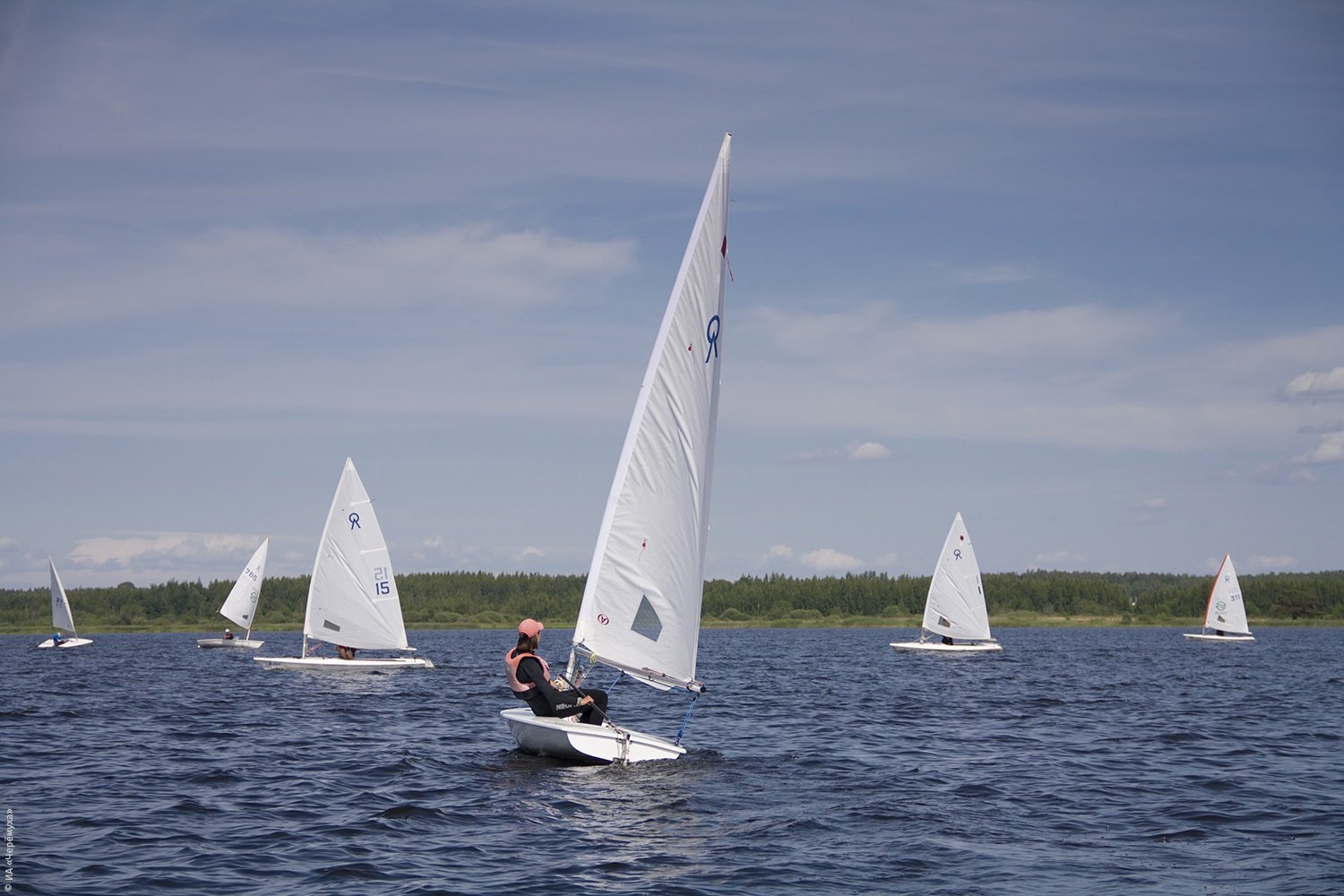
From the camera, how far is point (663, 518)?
1975cm

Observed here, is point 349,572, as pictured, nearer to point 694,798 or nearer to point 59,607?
point 694,798

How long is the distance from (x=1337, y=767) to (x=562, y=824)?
15455 millimetres

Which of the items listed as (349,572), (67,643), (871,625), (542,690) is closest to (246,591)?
(67,643)

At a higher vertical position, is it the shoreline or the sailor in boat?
the sailor in boat

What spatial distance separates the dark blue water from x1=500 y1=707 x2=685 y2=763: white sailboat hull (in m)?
0.35

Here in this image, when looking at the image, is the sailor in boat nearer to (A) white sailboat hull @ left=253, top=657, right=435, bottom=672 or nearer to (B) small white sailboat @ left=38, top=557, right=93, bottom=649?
(A) white sailboat hull @ left=253, top=657, right=435, bottom=672

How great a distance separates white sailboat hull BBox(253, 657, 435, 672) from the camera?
45250 mm

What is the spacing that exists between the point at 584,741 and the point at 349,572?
29150 mm

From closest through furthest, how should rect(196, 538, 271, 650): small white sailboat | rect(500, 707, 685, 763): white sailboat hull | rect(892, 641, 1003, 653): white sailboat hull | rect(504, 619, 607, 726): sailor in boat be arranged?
rect(500, 707, 685, 763): white sailboat hull < rect(504, 619, 607, 726): sailor in boat < rect(892, 641, 1003, 653): white sailboat hull < rect(196, 538, 271, 650): small white sailboat

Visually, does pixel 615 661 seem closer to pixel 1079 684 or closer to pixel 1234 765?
pixel 1234 765

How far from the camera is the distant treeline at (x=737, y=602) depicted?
14512 cm

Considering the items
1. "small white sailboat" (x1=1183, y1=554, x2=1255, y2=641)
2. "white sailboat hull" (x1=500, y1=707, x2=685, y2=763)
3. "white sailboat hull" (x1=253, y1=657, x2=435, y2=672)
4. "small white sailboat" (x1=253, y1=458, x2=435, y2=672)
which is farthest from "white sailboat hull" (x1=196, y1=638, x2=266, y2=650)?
"small white sailboat" (x1=1183, y1=554, x2=1255, y2=641)

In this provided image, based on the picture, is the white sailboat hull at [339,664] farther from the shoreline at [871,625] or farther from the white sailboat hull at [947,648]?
the shoreline at [871,625]

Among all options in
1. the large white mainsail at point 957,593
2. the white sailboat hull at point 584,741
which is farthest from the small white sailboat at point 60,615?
the white sailboat hull at point 584,741
